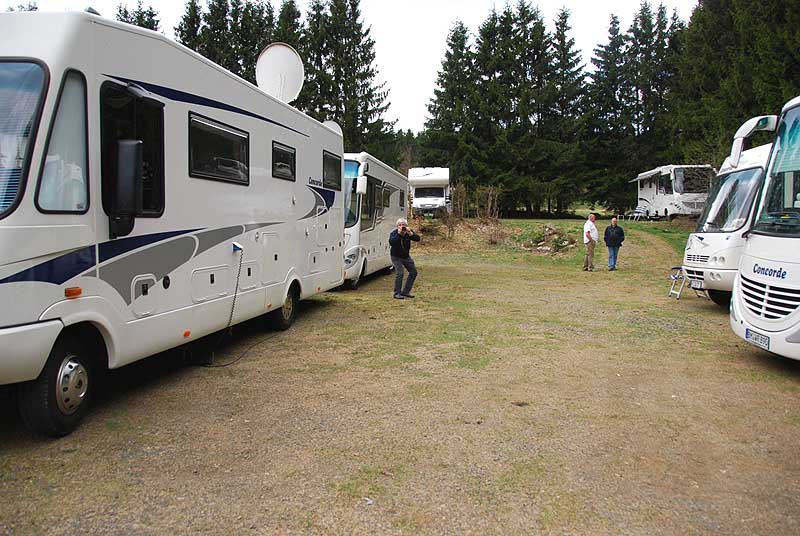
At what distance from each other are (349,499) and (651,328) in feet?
22.1

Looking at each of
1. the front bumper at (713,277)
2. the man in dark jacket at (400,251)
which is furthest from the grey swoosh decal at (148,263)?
the front bumper at (713,277)

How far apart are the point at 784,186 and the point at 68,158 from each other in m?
6.92

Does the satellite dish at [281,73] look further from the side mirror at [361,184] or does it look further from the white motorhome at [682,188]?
the white motorhome at [682,188]

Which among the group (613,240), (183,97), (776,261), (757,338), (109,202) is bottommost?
(757,338)

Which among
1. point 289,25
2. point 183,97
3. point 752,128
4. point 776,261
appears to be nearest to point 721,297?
point 752,128

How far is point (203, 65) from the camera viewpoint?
19.6ft

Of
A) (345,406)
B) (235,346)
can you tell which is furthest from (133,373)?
(345,406)

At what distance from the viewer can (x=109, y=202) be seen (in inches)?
177

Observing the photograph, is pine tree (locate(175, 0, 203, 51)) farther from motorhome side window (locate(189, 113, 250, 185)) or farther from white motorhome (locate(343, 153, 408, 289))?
motorhome side window (locate(189, 113, 250, 185))

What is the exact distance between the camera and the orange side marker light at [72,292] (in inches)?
163

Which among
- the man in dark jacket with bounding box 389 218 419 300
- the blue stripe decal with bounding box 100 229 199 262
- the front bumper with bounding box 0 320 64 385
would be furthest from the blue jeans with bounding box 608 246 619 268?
the front bumper with bounding box 0 320 64 385

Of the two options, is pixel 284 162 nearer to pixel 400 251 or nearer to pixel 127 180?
pixel 127 180

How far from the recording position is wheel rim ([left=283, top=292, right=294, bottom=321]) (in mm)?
8539

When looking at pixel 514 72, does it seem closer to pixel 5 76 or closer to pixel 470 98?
pixel 470 98
